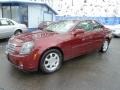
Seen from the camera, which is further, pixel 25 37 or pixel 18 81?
pixel 25 37

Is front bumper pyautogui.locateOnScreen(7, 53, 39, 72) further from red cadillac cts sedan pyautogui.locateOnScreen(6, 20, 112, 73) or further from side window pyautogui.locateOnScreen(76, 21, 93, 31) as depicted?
side window pyautogui.locateOnScreen(76, 21, 93, 31)

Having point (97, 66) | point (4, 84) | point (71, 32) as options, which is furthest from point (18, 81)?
point (97, 66)

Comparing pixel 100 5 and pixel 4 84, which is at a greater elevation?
pixel 100 5

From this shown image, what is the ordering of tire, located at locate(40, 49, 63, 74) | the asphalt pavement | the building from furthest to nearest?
the building
tire, located at locate(40, 49, 63, 74)
the asphalt pavement

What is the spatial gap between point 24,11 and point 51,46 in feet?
43.5

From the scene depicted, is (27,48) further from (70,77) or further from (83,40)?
(83,40)

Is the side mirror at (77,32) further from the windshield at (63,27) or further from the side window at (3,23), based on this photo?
the side window at (3,23)

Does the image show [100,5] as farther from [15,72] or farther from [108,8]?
[15,72]

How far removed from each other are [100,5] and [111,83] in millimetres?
30559

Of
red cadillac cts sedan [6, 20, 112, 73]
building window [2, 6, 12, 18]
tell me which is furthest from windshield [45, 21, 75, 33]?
building window [2, 6, 12, 18]

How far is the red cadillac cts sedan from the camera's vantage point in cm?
435

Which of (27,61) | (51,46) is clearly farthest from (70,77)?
(27,61)

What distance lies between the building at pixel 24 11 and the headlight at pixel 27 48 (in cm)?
1242

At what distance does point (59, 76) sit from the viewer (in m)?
4.59
